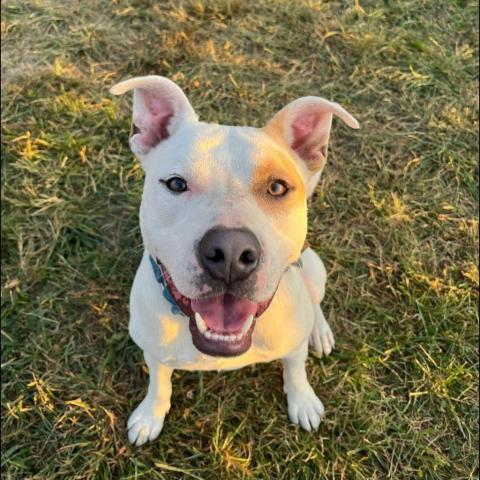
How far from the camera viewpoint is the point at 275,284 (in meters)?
2.44

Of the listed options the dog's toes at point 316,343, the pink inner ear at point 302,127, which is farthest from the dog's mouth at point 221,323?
the dog's toes at point 316,343

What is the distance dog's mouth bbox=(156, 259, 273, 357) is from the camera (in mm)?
2512

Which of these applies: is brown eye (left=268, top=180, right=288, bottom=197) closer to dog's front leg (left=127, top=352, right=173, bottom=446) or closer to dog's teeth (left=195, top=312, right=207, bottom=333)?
dog's teeth (left=195, top=312, right=207, bottom=333)

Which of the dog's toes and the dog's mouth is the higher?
the dog's mouth

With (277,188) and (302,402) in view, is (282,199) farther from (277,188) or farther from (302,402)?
(302,402)

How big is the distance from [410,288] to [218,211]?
7.70 ft

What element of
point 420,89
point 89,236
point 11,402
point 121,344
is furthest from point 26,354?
point 420,89

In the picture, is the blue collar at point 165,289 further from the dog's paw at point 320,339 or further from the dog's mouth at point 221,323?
the dog's paw at point 320,339

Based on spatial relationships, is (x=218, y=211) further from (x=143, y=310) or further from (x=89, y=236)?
(x=89, y=236)

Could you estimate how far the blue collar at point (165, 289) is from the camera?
8.88 ft

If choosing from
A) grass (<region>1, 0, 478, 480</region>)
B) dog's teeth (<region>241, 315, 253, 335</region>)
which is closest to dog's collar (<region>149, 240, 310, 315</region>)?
dog's teeth (<region>241, 315, 253, 335</region>)

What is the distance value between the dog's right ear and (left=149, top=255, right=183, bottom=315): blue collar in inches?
22.5

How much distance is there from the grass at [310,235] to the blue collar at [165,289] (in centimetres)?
114

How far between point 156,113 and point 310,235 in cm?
196
